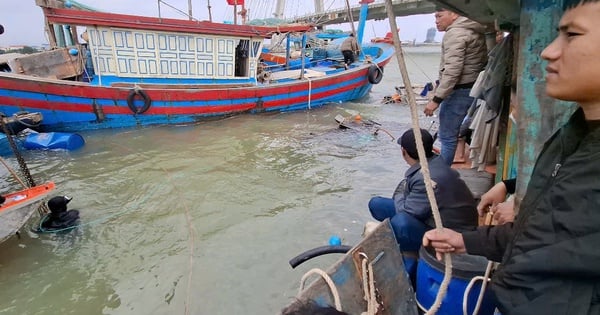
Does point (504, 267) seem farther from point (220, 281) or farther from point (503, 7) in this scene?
point (220, 281)

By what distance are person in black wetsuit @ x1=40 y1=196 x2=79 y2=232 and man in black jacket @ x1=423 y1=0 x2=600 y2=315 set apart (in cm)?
487

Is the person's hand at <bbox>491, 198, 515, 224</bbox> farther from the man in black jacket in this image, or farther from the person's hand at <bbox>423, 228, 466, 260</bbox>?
the man in black jacket

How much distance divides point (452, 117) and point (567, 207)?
11.0ft

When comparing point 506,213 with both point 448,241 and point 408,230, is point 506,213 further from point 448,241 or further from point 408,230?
point 408,230

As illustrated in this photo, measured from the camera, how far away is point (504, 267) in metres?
1.12

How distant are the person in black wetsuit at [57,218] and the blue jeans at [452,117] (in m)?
4.64

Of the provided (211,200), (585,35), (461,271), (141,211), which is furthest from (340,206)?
(585,35)

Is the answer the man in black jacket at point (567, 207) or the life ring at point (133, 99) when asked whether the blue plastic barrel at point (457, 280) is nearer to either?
the man in black jacket at point (567, 207)

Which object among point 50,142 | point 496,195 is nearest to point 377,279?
point 496,195

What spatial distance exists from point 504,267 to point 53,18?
35.3ft

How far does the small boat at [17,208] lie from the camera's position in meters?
3.59

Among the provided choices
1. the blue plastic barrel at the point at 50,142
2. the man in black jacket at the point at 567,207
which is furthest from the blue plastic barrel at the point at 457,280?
the blue plastic barrel at the point at 50,142

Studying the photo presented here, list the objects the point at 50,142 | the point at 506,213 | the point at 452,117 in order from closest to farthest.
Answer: the point at 506,213, the point at 452,117, the point at 50,142

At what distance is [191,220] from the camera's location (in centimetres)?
488
